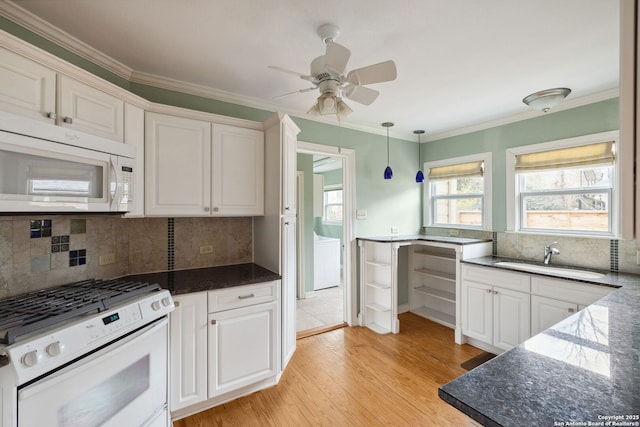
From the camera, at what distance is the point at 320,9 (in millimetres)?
1579

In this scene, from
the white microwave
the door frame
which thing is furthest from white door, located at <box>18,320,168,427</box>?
the door frame

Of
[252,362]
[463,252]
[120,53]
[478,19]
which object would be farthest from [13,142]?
[463,252]

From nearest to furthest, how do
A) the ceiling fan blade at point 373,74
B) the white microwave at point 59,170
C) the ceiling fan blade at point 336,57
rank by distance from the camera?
the white microwave at point 59,170
the ceiling fan blade at point 336,57
the ceiling fan blade at point 373,74

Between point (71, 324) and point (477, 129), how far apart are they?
A: 4.08 m

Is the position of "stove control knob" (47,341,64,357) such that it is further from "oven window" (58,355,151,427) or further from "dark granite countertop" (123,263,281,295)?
"dark granite countertop" (123,263,281,295)

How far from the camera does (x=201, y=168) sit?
7.50 feet

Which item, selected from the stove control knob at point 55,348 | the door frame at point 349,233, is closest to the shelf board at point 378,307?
the door frame at point 349,233

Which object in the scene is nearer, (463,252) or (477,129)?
(463,252)

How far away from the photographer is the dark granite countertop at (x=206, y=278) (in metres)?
1.97

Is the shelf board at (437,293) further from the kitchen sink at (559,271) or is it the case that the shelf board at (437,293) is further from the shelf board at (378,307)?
the kitchen sink at (559,271)

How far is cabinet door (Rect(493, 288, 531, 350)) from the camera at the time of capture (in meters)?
2.53

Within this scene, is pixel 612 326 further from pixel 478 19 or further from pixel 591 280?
pixel 478 19

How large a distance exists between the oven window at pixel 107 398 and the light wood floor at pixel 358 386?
0.62 m

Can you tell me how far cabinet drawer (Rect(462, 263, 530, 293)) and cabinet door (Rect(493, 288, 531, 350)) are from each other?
0.18 ft
